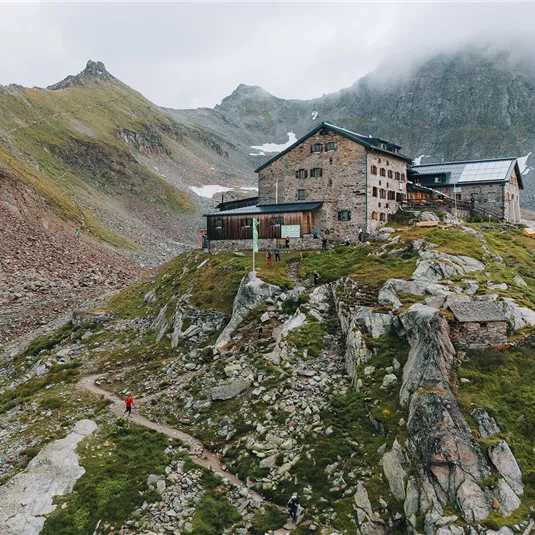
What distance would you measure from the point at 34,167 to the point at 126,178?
121ft

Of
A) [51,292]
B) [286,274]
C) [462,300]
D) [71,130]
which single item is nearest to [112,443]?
[286,274]

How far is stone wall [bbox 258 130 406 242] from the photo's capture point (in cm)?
5522

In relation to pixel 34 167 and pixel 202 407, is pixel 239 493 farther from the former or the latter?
pixel 34 167

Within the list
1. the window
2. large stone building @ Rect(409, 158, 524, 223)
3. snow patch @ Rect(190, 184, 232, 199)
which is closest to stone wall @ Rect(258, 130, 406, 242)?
the window

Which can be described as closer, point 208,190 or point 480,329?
point 480,329

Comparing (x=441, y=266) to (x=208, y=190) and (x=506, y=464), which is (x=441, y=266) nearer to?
(x=506, y=464)

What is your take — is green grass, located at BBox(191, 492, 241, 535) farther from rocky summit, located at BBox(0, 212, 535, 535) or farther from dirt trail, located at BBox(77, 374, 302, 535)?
dirt trail, located at BBox(77, 374, 302, 535)

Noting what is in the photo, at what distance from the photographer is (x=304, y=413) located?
28.9m

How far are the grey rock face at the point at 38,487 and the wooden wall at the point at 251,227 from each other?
3183 centimetres

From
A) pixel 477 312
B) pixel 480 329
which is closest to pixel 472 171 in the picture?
pixel 477 312

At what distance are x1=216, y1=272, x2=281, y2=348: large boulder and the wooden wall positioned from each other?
14.3 m

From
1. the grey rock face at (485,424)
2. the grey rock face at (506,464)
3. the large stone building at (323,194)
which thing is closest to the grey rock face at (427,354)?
the grey rock face at (485,424)

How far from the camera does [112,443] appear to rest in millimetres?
29969

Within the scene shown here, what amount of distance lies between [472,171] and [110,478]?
65410mm
